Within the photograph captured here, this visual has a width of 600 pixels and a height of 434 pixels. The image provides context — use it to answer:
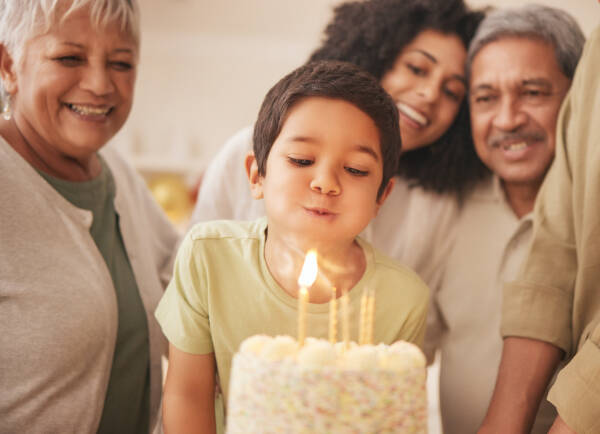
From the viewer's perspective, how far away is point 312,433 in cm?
71

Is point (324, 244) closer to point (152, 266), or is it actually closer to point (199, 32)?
point (152, 266)

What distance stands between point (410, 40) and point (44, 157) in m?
1.07

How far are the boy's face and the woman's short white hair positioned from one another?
1.92 ft

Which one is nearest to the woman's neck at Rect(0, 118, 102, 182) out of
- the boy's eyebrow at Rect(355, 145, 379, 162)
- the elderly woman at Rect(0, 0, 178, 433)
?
the elderly woman at Rect(0, 0, 178, 433)

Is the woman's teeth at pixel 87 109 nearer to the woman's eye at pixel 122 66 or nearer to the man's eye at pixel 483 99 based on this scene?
the woman's eye at pixel 122 66

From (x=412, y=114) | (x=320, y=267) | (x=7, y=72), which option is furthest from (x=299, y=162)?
(x=7, y=72)

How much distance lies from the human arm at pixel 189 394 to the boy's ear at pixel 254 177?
0.33m

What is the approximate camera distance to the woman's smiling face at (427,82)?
5.28 feet

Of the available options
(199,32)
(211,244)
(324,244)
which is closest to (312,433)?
(324,244)

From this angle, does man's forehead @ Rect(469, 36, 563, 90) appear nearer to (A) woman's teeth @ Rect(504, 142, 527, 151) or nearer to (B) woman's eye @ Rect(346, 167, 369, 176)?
(A) woman's teeth @ Rect(504, 142, 527, 151)

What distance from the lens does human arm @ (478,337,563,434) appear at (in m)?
1.16

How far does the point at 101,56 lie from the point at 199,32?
3.14 meters

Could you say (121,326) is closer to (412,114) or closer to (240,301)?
(240,301)

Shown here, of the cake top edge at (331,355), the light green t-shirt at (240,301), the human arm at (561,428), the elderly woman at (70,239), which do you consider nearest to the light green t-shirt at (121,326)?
the elderly woman at (70,239)
